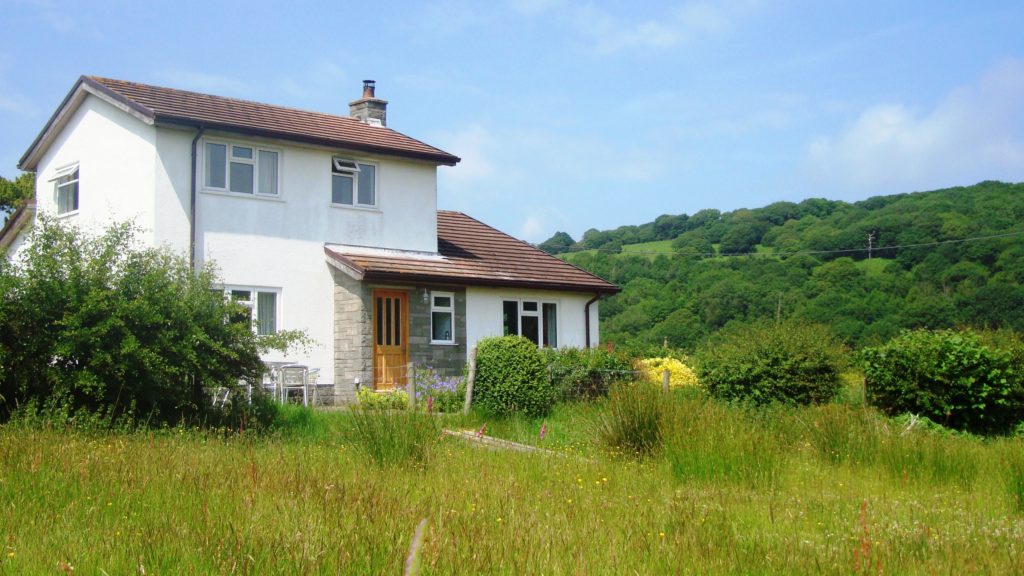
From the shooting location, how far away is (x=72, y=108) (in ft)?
70.5

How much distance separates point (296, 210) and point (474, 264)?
15.6 ft

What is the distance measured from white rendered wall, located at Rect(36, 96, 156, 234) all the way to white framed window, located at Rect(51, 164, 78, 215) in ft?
0.49

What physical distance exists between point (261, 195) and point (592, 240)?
49610 mm

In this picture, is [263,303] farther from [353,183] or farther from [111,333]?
[111,333]

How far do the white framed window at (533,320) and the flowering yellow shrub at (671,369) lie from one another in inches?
97.6

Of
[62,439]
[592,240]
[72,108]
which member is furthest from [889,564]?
[592,240]

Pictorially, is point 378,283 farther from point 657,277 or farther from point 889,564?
point 657,277

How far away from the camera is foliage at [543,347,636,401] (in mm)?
18531

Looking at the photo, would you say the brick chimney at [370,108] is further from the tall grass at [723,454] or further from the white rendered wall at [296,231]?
the tall grass at [723,454]

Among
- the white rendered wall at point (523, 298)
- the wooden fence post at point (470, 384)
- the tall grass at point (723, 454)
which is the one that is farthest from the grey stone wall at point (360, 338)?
the tall grass at point (723, 454)

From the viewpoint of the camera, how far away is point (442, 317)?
22078 millimetres

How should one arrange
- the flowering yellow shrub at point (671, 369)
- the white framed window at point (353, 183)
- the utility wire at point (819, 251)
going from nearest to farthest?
the white framed window at point (353, 183) < the flowering yellow shrub at point (671, 369) < the utility wire at point (819, 251)

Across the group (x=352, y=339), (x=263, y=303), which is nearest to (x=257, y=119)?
(x=263, y=303)

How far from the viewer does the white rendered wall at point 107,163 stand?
1903cm
